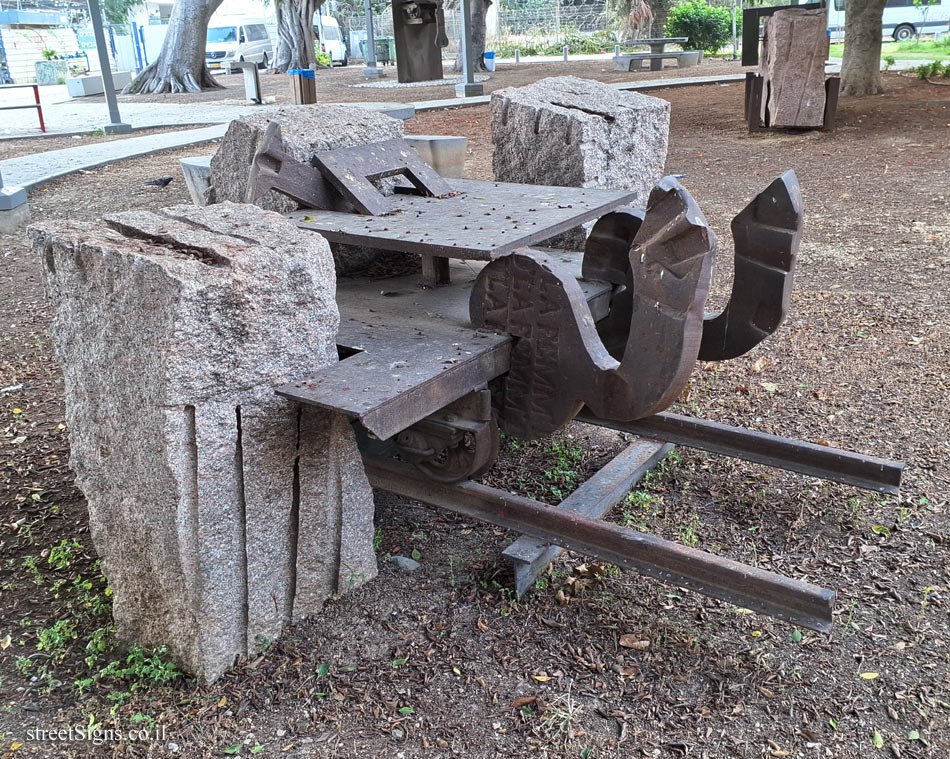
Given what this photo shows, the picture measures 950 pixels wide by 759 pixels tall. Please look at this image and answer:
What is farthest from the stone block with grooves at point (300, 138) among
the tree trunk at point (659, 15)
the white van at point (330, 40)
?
the tree trunk at point (659, 15)

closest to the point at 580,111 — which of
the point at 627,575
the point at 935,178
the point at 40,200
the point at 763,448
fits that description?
the point at 763,448

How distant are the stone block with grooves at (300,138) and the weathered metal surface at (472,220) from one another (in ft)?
0.83

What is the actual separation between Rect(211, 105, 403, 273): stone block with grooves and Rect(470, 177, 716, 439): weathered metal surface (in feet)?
3.72

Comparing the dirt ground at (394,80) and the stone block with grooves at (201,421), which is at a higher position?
the dirt ground at (394,80)

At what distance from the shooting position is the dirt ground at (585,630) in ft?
6.91

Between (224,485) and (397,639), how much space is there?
2.20 feet

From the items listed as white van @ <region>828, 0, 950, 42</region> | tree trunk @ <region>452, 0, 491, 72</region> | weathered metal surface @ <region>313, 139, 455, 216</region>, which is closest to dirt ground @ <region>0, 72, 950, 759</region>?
weathered metal surface @ <region>313, 139, 455, 216</region>

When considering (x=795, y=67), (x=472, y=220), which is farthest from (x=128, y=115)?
(x=472, y=220)

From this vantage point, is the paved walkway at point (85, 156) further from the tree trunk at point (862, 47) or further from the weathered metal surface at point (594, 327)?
the tree trunk at point (862, 47)

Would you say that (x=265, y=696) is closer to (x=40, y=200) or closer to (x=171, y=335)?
(x=171, y=335)

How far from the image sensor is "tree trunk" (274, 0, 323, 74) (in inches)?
926

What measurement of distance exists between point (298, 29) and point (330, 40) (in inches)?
506

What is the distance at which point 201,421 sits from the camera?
6.88 ft

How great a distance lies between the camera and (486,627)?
Result: 248 centimetres
